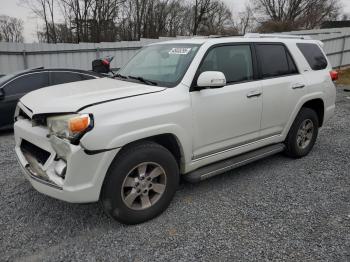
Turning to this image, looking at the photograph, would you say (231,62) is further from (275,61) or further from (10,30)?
(10,30)

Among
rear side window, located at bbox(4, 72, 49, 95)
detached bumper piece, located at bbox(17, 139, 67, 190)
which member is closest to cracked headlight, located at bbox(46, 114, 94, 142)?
detached bumper piece, located at bbox(17, 139, 67, 190)

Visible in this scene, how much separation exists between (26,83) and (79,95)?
457 cm

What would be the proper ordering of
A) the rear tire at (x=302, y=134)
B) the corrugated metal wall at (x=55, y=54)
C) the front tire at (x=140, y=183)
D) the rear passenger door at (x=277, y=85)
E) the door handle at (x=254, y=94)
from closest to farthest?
the front tire at (x=140, y=183), the door handle at (x=254, y=94), the rear passenger door at (x=277, y=85), the rear tire at (x=302, y=134), the corrugated metal wall at (x=55, y=54)

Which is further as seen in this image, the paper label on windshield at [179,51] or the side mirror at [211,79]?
the paper label on windshield at [179,51]

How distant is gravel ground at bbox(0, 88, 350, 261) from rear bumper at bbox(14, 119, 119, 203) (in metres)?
0.49

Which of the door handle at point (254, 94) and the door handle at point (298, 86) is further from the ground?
the door handle at point (298, 86)

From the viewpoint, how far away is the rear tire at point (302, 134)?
4.83 meters

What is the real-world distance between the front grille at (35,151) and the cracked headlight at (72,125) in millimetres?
334

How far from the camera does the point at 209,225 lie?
10.6 feet

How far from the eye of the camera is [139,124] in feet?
9.77

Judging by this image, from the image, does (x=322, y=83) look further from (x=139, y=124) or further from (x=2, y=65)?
(x=2, y=65)

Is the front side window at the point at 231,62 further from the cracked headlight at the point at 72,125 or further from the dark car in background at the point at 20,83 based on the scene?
the dark car in background at the point at 20,83

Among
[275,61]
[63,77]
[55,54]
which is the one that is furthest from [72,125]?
[55,54]

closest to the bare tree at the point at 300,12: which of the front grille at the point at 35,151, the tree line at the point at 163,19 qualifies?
the tree line at the point at 163,19
